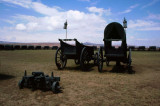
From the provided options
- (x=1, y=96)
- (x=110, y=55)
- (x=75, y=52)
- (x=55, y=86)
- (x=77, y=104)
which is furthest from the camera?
(x=75, y=52)

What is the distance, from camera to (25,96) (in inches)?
189

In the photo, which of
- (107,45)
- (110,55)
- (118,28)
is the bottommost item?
(110,55)

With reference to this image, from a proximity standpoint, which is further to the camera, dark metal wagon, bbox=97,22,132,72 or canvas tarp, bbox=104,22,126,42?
canvas tarp, bbox=104,22,126,42

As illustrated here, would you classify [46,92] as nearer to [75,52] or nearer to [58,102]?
[58,102]

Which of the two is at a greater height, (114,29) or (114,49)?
(114,29)

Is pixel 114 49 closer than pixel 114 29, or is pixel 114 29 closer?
pixel 114 49

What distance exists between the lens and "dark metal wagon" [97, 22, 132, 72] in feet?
30.0

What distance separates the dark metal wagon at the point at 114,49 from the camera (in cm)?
916

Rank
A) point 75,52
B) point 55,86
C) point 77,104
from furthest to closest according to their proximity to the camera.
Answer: point 75,52
point 55,86
point 77,104

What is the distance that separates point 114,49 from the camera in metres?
9.31

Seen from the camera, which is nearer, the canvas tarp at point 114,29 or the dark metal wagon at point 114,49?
the dark metal wagon at point 114,49

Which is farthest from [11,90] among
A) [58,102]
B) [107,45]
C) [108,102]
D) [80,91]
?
[107,45]

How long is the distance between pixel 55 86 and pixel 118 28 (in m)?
6.52

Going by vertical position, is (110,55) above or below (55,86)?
above
